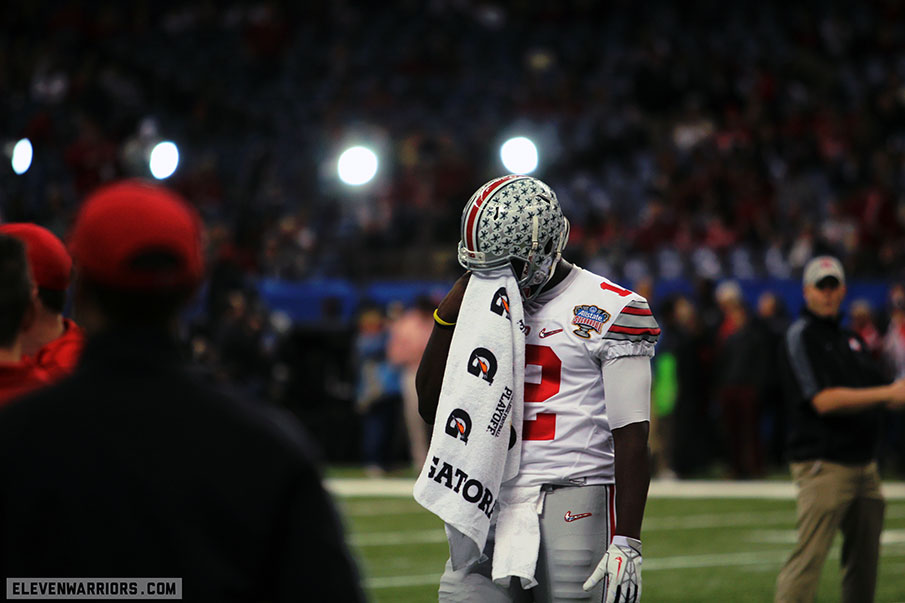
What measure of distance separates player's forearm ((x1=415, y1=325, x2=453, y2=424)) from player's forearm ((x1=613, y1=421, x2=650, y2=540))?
57 cm

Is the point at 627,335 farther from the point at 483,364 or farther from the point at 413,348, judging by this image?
the point at 413,348

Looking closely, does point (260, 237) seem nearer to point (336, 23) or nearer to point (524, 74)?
point (524, 74)

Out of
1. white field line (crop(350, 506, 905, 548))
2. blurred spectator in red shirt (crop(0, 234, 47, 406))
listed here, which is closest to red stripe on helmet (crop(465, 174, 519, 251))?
blurred spectator in red shirt (crop(0, 234, 47, 406))

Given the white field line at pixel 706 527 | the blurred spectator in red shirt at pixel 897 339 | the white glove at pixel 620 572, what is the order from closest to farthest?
the white glove at pixel 620 572 < the white field line at pixel 706 527 < the blurred spectator in red shirt at pixel 897 339

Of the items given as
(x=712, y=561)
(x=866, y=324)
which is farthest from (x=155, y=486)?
(x=866, y=324)

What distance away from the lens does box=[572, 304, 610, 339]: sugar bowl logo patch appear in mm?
4434

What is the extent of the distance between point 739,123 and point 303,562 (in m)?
24.0

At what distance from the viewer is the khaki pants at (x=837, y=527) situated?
7.21 meters

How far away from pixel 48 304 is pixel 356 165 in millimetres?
13987

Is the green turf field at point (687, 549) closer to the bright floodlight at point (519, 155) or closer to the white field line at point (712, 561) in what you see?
the white field line at point (712, 561)

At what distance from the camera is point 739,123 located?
25.5 m

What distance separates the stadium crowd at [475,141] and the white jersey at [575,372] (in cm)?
960

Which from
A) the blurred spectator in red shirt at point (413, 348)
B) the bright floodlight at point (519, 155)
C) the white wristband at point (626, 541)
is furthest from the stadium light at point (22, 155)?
the white wristband at point (626, 541)

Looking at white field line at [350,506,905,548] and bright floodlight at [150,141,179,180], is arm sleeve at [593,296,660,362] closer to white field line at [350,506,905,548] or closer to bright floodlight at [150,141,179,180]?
white field line at [350,506,905,548]
